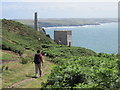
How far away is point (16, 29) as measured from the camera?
161 ft

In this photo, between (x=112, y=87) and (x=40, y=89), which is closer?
(x=112, y=87)

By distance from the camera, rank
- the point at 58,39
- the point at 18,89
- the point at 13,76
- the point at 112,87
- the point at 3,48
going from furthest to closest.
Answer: the point at 58,39 < the point at 3,48 < the point at 13,76 < the point at 18,89 < the point at 112,87

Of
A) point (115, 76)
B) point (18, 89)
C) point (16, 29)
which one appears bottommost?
point (18, 89)

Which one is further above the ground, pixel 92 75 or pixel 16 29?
pixel 16 29

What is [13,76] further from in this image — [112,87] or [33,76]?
[112,87]

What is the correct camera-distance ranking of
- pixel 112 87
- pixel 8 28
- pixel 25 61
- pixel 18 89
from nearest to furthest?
pixel 112 87
pixel 18 89
pixel 25 61
pixel 8 28

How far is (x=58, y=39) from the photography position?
6888 centimetres

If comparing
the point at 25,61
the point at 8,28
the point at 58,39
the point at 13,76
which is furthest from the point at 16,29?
the point at 13,76

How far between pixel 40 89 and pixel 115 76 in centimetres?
324

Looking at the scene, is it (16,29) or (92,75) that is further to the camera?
(16,29)

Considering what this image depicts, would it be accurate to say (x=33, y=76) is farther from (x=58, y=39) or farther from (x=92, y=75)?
(x=58, y=39)

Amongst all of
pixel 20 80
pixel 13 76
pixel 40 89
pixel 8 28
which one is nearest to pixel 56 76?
pixel 40 89

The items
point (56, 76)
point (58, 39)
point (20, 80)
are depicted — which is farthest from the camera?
point (58, 39)

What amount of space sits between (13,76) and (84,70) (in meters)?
5.12
